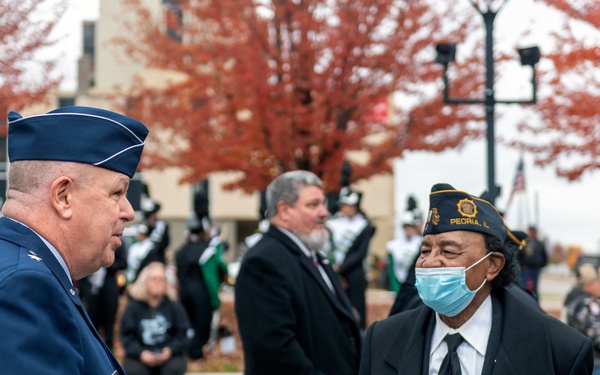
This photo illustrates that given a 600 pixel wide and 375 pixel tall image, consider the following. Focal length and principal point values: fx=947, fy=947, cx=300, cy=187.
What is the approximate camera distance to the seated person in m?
9.36

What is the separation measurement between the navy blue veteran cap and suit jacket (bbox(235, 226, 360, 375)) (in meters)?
2.89

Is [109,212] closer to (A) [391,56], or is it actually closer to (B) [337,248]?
(B) [337,248]

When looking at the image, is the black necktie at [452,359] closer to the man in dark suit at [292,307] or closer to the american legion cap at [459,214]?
the american legion cap at [459,214]

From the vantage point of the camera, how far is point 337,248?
1283 cm

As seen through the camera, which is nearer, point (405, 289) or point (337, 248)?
point (405, 289)

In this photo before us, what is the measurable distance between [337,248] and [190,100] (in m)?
4.07

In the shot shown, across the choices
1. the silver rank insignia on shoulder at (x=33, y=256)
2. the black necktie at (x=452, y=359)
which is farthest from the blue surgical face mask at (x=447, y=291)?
the silver rank insignia on shoulder at (x=33, y=256)

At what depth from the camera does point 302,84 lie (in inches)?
546

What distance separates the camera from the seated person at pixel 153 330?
9.36 metres

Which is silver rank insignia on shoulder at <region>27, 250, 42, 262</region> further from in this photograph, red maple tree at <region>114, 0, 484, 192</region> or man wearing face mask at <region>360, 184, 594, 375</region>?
red maple tree at <region>114, 0, 484, 192</region>

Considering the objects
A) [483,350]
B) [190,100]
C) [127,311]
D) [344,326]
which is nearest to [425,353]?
[483,350]

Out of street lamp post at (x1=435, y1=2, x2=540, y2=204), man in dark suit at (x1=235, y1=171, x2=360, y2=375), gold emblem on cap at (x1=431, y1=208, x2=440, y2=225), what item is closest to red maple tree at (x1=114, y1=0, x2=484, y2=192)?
street lamp post at (x1=435, y1=2, x2=540, y2=204)

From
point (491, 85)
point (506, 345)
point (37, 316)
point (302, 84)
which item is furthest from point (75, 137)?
point (302, 84)

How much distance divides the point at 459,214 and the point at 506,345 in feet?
1.83
